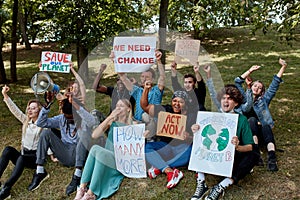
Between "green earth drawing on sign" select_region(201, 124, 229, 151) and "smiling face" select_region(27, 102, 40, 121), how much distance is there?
207 cm

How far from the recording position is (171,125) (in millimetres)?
3695

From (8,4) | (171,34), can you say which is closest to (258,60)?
(171,34)

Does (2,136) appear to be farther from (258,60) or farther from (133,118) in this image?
(258,60)

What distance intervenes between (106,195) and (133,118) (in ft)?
3.22

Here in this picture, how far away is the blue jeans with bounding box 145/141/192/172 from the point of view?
3.73 meters

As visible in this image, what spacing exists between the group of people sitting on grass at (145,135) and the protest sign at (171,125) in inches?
3.0

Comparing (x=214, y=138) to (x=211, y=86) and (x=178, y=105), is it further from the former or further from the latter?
(x=211, y=86)

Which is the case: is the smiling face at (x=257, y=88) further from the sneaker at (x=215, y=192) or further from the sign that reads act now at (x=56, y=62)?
the sign that reads act now at (x=56, y=62)

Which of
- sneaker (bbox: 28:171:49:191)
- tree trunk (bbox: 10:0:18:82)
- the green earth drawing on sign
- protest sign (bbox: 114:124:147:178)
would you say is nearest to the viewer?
the green earth drawing on sign

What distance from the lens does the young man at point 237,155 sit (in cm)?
332

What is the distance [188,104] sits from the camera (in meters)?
3.92

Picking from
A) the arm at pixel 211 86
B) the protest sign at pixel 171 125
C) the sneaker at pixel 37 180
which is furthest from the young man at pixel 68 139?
the arm at pixel 211 86

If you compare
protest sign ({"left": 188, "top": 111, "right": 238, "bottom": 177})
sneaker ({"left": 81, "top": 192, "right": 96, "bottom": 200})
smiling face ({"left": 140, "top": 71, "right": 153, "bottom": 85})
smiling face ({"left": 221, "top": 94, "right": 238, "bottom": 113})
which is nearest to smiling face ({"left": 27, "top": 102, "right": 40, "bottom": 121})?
sneaker ({"left": 81, "top": 192, "right": 96, "bottom": 200})

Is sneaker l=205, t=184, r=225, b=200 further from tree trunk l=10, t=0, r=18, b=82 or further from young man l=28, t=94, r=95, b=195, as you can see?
tree trunk l=10, t=0, r=18, b=82
